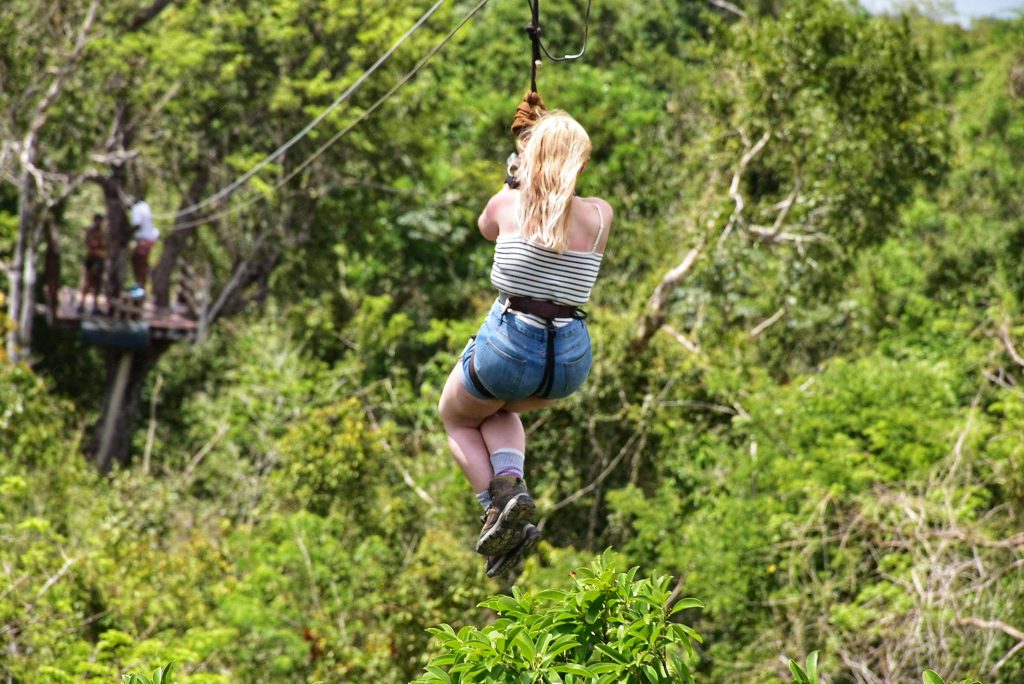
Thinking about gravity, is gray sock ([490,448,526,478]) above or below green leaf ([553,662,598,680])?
above

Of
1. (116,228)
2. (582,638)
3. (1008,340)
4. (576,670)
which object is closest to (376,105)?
(582,638)

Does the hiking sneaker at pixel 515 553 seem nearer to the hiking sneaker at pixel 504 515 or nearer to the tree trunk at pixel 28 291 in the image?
the hiking sneaker at pixel 504 515

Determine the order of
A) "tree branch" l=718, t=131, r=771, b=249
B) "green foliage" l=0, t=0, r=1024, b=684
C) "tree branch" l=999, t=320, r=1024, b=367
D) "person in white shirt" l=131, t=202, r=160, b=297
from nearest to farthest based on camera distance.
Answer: "green foliage" l=0, t=0, r=1024, b=684 → "tree branch" l=999, t=320, r=1024, b=367 → "tree branch" l=718, t=131, r=771, b=249 → "person in white shirt" l=131, t=202, r=160, b=297

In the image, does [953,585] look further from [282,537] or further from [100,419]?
[100,419]

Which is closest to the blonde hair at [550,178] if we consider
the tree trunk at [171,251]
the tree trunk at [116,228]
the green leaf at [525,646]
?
the green leaf at [525,646]

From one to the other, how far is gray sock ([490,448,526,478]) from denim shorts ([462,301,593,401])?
262 millimetres

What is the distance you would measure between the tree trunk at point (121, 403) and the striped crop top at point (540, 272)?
47.0ft

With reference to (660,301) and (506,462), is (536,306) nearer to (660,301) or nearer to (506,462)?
(506,462)

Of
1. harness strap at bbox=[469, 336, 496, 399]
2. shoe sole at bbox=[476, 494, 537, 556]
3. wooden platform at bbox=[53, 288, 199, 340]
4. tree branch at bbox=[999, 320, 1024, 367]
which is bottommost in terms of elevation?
wooden platform at bbox=[53, 288, 199, 340]

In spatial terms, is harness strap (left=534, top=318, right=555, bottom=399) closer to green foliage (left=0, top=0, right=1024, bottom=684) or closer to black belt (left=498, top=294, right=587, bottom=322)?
black belt (left=498, top=294, right=587, bottom=322)

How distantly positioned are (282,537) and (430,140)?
6951mm

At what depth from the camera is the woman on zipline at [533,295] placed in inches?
147

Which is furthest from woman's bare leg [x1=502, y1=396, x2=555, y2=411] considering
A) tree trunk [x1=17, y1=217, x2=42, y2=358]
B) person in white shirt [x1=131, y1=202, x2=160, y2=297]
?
tree trunk [x1=17, y1=217, x2=42, y2=358]

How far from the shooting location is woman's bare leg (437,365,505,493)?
4.06 metres
